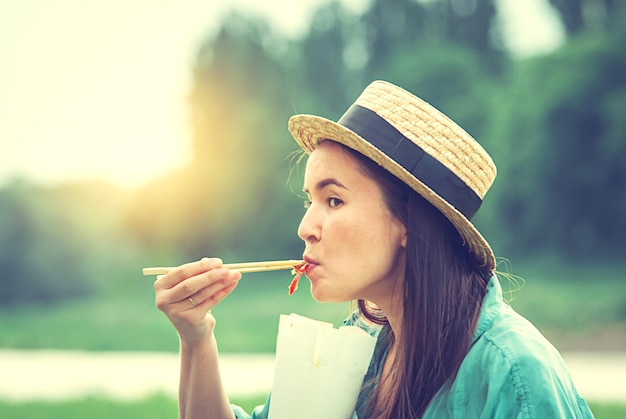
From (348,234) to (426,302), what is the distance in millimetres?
253

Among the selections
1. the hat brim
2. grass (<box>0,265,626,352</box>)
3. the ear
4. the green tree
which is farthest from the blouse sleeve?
the green tree

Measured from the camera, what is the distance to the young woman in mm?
1777

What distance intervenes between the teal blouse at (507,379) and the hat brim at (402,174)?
139mm

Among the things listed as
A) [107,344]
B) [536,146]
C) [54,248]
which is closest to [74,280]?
[54,248]

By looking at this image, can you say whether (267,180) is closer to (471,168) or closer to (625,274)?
(625,274)

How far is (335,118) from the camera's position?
97.3 feet

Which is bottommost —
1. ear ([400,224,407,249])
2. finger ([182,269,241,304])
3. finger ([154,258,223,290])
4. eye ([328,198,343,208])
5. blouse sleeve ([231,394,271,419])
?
blouse sleeve ([231,394,271,419])

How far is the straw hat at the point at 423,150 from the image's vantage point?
5.94 ft

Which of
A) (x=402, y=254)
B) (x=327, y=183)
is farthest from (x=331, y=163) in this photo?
(x=402, y=254)

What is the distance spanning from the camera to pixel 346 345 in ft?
5.64

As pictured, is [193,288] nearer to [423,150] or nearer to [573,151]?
[423,150]

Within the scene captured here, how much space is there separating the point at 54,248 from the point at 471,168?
17.4m

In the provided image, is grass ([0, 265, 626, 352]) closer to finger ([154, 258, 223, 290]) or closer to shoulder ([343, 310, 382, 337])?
shoulder ([343, 310, 382, 337])

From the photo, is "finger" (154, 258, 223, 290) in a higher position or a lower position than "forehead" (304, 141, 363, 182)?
lower
